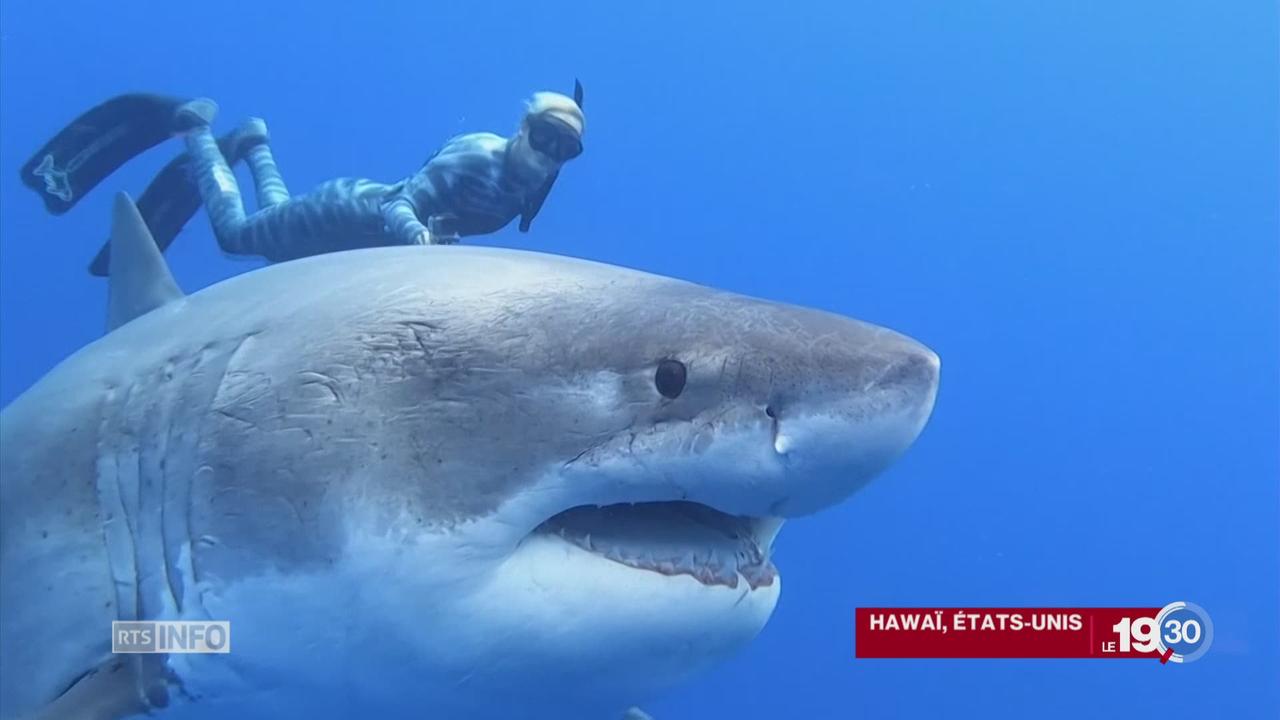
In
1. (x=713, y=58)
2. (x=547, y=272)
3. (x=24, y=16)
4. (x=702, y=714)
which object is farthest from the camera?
(x=713, y=58)

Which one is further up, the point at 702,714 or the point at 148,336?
the point at 702,714

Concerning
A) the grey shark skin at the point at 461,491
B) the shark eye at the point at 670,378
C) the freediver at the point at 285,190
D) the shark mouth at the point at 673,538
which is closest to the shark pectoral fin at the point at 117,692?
the grey shark skin at the point at 461,491

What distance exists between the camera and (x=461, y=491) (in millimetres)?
1969

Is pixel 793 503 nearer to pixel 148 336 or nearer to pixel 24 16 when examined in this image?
pixel 148 336

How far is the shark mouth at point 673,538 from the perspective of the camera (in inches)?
78.6

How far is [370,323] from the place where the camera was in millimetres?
2273

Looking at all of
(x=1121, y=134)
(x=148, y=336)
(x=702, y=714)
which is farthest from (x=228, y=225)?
(x=1121, y=134)

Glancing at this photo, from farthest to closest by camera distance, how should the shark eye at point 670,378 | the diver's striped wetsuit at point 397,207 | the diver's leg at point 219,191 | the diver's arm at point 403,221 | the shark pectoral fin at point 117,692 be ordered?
1. the diver's leg at point 219,191
2. the diver's striped wetsuit at point 397,207
3. the diver's arm at point 403,221
4. the shark pectoral fin at point 117,692
5. the shark eye at point 670,378

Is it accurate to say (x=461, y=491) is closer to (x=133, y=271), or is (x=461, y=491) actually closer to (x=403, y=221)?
(x=133, y=271)

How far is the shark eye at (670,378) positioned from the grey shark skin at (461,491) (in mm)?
21

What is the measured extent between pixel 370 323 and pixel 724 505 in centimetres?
89

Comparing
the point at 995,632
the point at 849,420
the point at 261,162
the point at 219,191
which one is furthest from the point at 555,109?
the point at 849,420

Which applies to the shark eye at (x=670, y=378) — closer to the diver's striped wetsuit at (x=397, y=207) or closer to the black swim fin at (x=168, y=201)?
the diver's striped wetsuit at (x=397, y=207)

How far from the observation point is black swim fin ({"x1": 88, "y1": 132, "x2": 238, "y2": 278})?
8.59m
